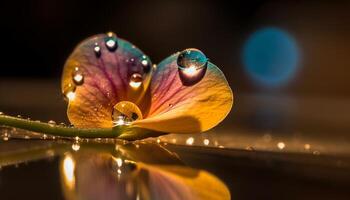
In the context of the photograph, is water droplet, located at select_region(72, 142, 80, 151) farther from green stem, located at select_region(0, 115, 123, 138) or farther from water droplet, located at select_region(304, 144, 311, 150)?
water droplet, located at select_region(304, 144, 311, 150)

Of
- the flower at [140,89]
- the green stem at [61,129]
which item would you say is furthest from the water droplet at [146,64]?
the green stem at [61,129]

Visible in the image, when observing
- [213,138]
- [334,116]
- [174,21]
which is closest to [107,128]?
[213,138]

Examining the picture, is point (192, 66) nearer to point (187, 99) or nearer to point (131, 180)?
point (187, 99)

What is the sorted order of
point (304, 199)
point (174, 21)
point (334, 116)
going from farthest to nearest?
1. point (174, 21)
2. point (334, 116)
3. point (304, 199)

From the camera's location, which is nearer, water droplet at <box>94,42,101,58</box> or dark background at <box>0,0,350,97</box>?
water droplet at <box>94,42,101,58</box>

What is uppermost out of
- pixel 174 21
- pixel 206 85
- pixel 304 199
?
pixel 174 21

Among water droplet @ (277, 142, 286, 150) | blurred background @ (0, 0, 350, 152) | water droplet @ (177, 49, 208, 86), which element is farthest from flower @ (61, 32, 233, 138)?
blurred background @ (0, 0, 350, 152)

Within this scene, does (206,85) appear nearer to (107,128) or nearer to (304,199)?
(107,128)
